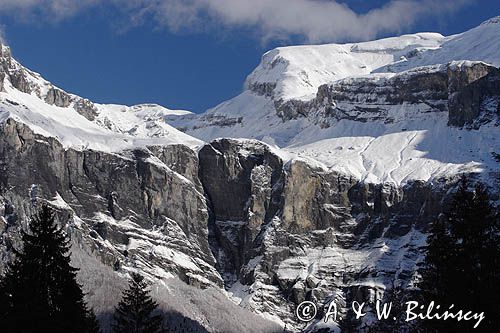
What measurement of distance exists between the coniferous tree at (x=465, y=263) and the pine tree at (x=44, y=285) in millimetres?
15210

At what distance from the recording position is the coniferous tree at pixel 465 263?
4091 cm

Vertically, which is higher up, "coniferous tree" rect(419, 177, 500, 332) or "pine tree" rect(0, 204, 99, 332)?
"pine tree" rect(0, 204, 99, 332)

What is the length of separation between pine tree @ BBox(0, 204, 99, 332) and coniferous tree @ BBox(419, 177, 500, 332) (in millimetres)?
15210

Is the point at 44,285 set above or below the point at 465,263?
above

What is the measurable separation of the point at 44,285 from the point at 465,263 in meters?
18.0

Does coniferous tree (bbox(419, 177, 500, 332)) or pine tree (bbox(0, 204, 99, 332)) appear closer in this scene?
coniferous tree (bbox(419, 177, 500, 332))

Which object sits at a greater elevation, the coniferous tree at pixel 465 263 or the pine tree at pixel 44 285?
the pine tree at pixel 44 285

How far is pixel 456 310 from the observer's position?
40.7 m

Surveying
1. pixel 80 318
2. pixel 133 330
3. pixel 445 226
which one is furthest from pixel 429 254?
pixel 133 330

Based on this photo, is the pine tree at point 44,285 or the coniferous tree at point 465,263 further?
the pine tree at point 44,285

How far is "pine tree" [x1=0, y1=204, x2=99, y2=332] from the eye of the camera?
4506 centimetres

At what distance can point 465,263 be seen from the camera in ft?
137

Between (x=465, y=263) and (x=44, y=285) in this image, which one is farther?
(x=44, y=285)

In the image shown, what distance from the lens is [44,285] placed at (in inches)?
1804
